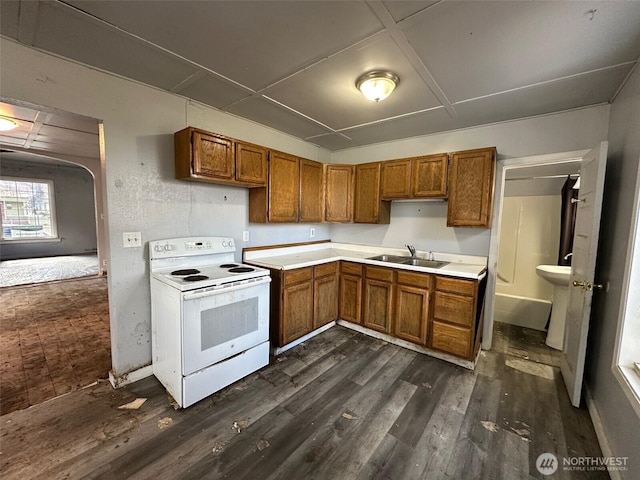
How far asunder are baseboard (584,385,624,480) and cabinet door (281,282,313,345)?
2324 millimetres

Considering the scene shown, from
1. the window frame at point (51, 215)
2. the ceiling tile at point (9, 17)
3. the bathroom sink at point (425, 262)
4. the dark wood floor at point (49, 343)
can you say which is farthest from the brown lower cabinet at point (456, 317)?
the window frame at point (51, 215)

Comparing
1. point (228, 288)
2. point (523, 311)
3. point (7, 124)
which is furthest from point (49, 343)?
point (523, 311)

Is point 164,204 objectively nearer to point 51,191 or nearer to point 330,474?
point 330,474

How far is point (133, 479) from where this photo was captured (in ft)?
4.62

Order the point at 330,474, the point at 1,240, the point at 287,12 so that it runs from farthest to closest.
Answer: the point at 1,240
the point at 330,474
the point at 287,12

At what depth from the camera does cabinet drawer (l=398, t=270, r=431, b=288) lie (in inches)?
106

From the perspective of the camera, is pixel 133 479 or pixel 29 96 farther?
pixel 29 96

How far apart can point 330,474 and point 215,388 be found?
1.08m

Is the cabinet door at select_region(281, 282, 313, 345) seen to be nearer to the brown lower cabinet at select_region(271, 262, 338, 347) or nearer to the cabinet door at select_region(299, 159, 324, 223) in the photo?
the brown lower cabinet at select_region(271, 262, 338, 347)

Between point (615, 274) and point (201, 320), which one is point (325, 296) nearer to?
point (201, 320)

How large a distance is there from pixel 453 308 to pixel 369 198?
1.61m

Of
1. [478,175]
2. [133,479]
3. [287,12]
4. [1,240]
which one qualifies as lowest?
[133,479]

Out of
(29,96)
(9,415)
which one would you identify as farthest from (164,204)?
(9,415)

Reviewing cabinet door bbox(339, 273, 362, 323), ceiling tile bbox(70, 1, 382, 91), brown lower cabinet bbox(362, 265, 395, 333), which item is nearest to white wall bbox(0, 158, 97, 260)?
ceiling tile bbox(70, 1, 382, 91)
